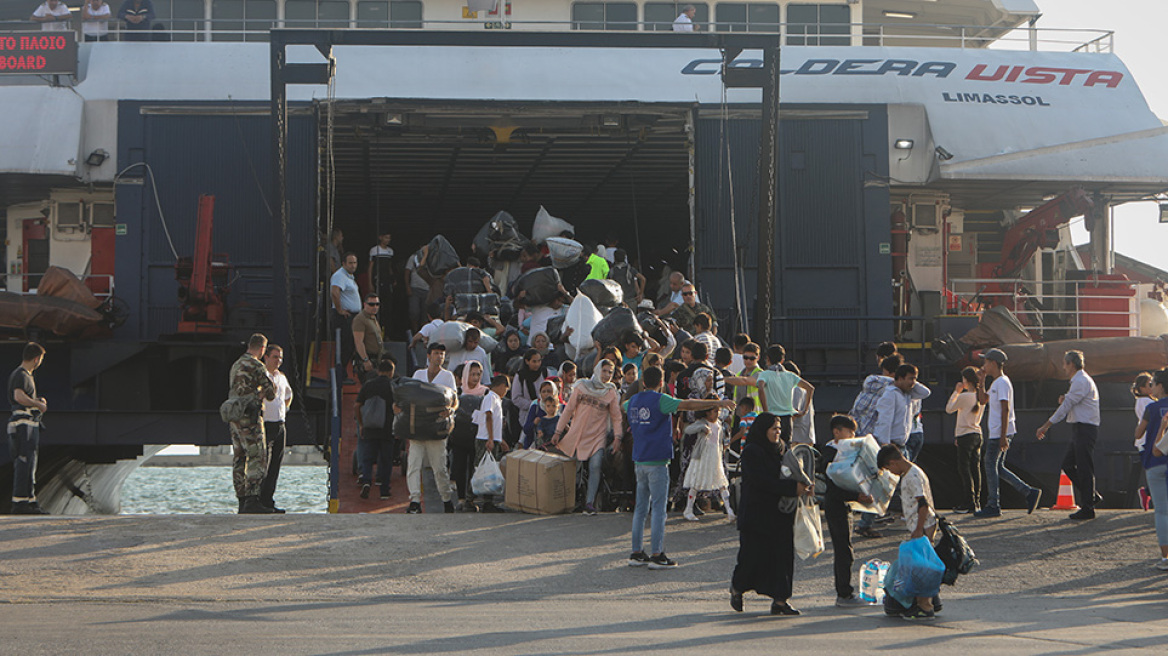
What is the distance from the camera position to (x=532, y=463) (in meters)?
11.1

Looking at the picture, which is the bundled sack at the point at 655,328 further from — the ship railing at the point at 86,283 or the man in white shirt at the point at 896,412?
the ship railing at the point at 86,283

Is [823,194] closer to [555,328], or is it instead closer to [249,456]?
[555,328]

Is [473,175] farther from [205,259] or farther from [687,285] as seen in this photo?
[687,285]

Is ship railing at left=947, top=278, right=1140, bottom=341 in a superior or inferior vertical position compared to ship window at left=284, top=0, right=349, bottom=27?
inferior

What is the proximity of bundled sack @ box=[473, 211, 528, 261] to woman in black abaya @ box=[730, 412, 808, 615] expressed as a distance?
33.7 feet

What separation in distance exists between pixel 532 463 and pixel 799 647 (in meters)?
4.58

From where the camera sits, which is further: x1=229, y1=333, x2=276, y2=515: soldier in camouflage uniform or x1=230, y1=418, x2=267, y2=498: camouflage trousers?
x1=230, y1=418, x2=267, y2=498: camouflage trousers

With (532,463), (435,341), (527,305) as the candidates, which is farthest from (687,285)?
(532,463)

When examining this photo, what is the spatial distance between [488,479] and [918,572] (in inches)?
190

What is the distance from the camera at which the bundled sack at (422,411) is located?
11156mm

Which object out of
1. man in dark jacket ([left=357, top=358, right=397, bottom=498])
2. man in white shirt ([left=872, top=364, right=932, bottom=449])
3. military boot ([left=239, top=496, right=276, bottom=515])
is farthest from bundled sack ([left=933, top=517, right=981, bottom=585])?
military boot ([left=239, top=496, right=276, bottom=515])

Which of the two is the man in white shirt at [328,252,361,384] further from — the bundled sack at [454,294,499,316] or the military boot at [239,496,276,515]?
the military boot at [239,496,276,515]

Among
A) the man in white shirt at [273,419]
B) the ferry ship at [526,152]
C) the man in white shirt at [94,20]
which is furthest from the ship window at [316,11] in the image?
the man in white shirt at [273,419]

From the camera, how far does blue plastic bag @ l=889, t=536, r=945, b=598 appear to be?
7.81 metres
